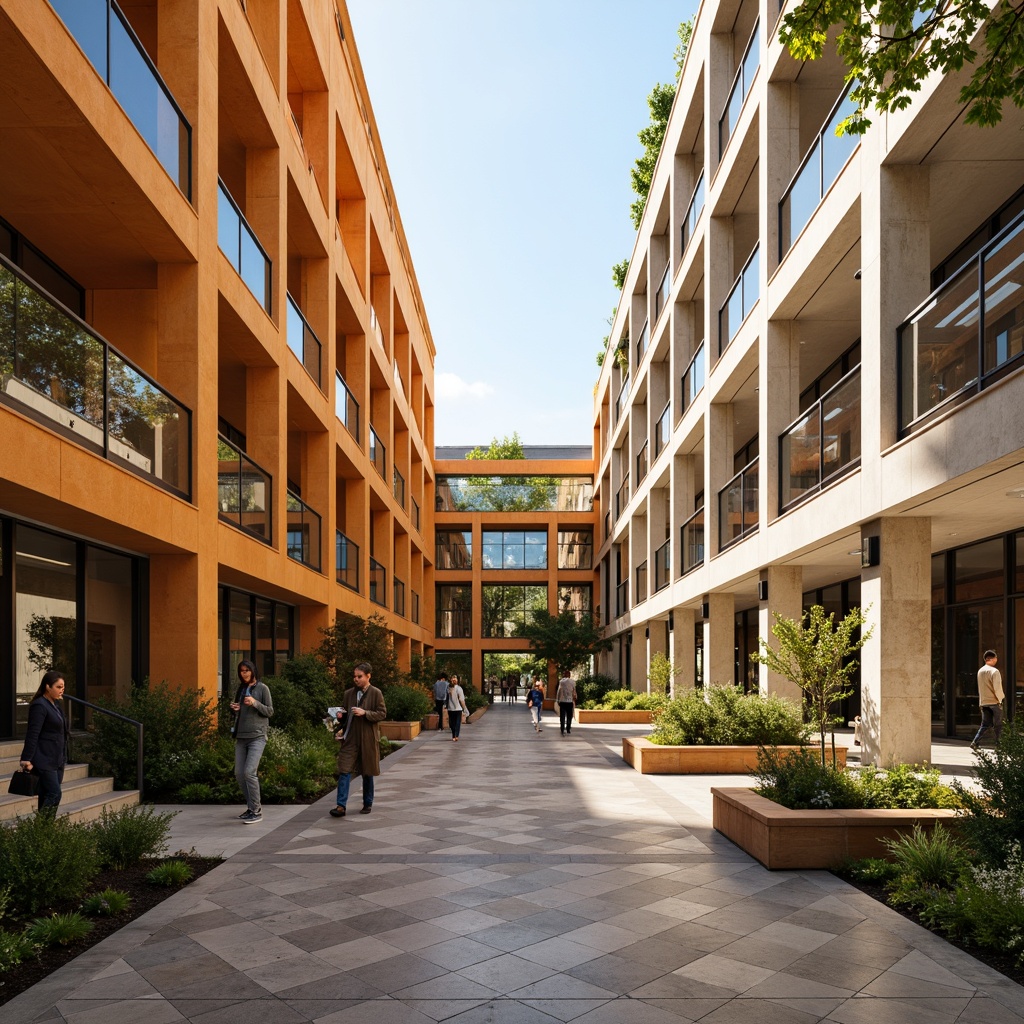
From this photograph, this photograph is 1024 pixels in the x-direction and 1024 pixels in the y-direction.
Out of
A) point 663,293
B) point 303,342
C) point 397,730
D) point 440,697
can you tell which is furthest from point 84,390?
point 663,293

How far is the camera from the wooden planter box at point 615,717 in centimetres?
3036

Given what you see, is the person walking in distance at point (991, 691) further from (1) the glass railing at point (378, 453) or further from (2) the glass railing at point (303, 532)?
(1) the glass railing at point (378, 453)

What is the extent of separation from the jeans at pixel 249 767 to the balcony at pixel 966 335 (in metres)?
8.57

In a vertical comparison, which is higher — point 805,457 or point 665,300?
point 665,300

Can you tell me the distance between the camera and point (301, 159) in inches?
778

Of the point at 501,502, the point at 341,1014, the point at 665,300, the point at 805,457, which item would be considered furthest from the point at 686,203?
the point at 501,502

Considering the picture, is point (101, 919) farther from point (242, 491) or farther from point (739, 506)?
point (739, 506)

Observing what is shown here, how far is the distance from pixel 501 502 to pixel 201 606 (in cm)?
4042

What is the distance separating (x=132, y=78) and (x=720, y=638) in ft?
51.7

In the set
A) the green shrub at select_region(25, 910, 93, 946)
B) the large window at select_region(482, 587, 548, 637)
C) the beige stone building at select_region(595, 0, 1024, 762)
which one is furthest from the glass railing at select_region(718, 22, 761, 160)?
the large window at select_region(482, 587, 548, 637)

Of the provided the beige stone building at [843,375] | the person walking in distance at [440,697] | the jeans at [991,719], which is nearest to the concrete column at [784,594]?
the beige stone building at [843,375]

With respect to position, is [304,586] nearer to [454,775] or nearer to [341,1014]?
[454,775]

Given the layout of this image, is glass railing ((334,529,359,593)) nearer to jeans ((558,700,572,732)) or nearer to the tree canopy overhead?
jeans ((558,700,572,732))

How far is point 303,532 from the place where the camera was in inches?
796
